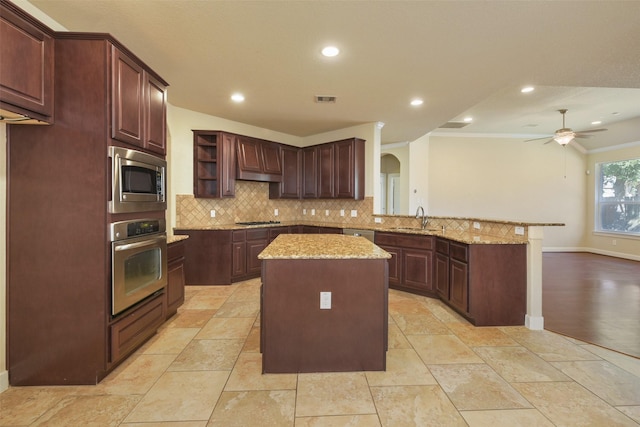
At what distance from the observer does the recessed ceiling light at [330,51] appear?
2488 millimetres

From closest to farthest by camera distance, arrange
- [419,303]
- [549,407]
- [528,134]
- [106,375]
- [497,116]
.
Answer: [549,407] → [106,375] → [419,303] → [497,116] → [528,134]

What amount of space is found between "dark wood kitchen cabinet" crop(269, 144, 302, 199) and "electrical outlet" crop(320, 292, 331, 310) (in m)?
3.47

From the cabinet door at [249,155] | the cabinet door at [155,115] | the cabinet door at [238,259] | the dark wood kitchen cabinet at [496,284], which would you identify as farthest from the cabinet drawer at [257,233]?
the dark wood kitchen cabinet at [496,284]

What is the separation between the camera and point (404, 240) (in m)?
3.95

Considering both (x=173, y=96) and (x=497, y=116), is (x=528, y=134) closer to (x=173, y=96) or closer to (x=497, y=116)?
(x=497, y=116)

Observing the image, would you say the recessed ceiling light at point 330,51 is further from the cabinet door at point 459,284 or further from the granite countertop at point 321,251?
the cabinet door at point 459,284

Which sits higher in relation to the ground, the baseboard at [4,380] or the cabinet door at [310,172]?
the cabinet door at [310,172]

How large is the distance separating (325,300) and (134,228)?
4.99 ft

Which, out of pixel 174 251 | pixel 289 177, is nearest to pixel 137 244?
pixel 174 251

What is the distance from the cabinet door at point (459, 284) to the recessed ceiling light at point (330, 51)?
8.08 ft

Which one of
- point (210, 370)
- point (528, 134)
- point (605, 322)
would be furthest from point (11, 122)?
point (528, 134)

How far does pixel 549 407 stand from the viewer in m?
1.69

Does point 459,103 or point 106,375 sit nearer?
point 106,375

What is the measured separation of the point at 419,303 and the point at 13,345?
367 cm
